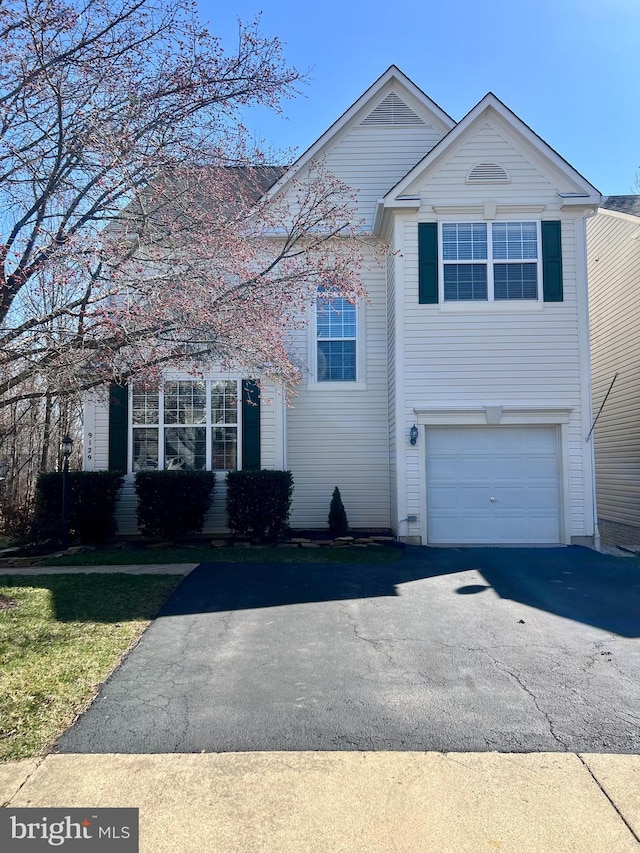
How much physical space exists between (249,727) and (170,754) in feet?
1.78

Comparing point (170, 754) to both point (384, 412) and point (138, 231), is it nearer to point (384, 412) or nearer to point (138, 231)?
point (138, 231)

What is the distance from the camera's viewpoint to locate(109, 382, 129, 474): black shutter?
11445 millimetres

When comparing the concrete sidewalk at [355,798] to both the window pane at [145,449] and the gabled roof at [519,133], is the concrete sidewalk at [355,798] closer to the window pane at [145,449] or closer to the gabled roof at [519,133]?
the window pane at [145,449]

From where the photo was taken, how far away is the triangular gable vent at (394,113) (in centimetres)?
1258

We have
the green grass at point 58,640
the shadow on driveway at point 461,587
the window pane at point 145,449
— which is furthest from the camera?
the window pane at point 145,449

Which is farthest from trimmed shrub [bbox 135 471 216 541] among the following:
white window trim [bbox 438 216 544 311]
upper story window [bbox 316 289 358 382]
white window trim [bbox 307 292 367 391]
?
white window trim [bbox 438 216 544 311]

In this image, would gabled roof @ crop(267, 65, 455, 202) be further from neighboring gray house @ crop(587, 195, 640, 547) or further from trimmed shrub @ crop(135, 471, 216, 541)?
trimmed shrub @ crop(135, 471, 216, 541)

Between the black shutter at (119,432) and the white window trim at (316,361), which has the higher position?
the white window trim at (316,361)

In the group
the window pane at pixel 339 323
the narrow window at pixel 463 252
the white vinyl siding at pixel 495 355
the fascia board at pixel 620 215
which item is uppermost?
the fascia board at pixel 620 215

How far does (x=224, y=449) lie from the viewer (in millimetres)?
11633

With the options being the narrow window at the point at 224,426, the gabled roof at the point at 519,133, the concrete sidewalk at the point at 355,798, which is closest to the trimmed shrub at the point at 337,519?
the narrow window at the point at 224,426

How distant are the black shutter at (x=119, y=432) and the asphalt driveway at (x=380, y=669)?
4341 millimetres

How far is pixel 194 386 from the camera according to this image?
11711 mm

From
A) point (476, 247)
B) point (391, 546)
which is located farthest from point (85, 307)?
point (476, 247)
